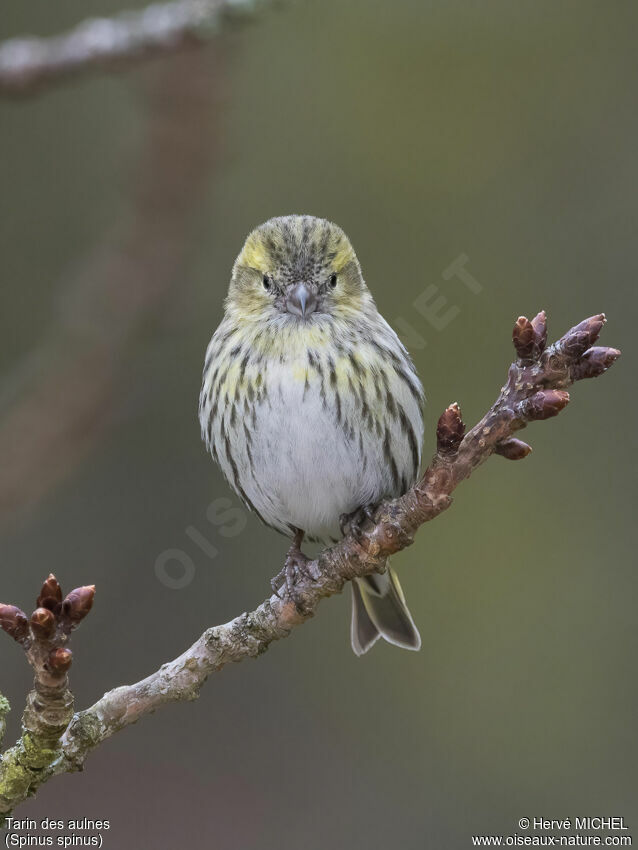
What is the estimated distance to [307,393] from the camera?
4762 mm

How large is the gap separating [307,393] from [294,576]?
2.89 feet

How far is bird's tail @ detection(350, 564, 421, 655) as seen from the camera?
5.43m

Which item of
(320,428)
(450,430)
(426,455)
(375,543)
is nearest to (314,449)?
(320,428)

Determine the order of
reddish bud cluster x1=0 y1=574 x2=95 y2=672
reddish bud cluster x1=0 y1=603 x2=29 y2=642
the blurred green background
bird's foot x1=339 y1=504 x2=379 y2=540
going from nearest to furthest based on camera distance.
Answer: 1. reddish bud cluster x1=0 y1=574 x2=95 y2=672
2. reddish bud cluster x1=0 y1=603 x2=29 y2=642
3. bird's foot x1=339 y1=504 x2=379 y2=540
4. the blurred green background

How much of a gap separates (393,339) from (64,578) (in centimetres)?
330

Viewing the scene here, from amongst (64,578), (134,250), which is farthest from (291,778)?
(134,250)

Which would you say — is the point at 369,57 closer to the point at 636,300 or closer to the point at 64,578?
the point at 636,300

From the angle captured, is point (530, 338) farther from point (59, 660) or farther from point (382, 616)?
point (382, 616)

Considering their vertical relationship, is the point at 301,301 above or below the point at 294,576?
above

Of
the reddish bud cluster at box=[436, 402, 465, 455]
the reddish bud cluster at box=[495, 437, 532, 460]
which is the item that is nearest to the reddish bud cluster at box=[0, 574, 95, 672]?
the reddish bud cluster at box=[436, 402, 465, 455]

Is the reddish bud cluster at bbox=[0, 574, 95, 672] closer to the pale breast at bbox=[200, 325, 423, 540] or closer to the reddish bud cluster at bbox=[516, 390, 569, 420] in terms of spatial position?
the reddish bud cluster at bbox=[516, 390, 569, 420]

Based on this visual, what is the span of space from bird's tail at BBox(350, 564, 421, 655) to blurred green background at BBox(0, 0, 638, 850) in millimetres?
1800

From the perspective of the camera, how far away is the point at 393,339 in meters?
5.23

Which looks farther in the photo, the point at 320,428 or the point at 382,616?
the point at 382,616
